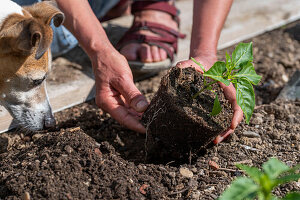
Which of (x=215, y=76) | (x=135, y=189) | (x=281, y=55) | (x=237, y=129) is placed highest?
(x=215, y=76)

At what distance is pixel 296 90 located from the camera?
305 cm

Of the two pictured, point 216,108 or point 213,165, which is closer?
point 216,108

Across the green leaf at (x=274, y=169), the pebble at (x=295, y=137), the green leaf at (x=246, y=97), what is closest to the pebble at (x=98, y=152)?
the green leaf at (x=246, y=97)

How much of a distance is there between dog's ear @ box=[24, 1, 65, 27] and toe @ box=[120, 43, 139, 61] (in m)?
0.92

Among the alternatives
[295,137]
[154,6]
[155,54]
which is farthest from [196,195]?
[154,6]

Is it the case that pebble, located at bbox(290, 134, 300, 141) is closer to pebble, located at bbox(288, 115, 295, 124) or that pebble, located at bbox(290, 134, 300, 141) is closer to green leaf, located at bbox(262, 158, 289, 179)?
pebble, located at bbox(288, 115, 295, 124)

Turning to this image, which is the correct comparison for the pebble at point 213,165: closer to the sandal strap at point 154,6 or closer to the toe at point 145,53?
the toe at point 145,53

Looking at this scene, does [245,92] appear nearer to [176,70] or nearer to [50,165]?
[176,70]

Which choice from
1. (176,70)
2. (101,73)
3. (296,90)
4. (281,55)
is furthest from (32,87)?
(281,55)

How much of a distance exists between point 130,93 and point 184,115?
474 millimetres

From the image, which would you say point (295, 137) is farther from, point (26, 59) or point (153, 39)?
point (26, 59)

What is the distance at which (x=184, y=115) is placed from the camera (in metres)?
2.07

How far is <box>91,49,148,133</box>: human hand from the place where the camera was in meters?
2.42

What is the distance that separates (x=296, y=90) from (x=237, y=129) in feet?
2.76
